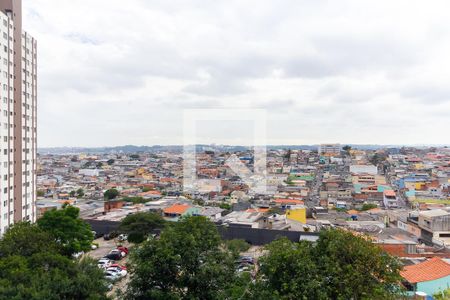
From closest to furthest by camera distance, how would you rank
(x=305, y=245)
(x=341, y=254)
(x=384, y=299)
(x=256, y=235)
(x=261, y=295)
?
(x=384, y=299)
(x=261, y=295)
(x=341, y=254)
(x=305, y=245)
(x=256, y=235)

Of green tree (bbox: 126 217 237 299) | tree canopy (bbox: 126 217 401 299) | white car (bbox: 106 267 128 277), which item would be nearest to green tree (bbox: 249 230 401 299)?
tree canopy (bbox: 126 217 401 299)

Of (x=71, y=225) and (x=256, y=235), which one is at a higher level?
(x=71, y=225)

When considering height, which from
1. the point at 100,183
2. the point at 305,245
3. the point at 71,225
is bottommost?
the point at 100,183

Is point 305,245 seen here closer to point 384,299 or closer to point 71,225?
point 384,299

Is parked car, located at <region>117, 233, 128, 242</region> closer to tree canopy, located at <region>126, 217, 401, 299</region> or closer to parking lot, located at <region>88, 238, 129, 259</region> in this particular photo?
parking lot, located at <region>88, 238, 129, 259</region>

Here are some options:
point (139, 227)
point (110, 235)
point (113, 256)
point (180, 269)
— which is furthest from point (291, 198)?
point (180, 269)

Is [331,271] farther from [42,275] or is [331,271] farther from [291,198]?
[291,198]

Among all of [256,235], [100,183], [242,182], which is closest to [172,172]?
[100,183]
